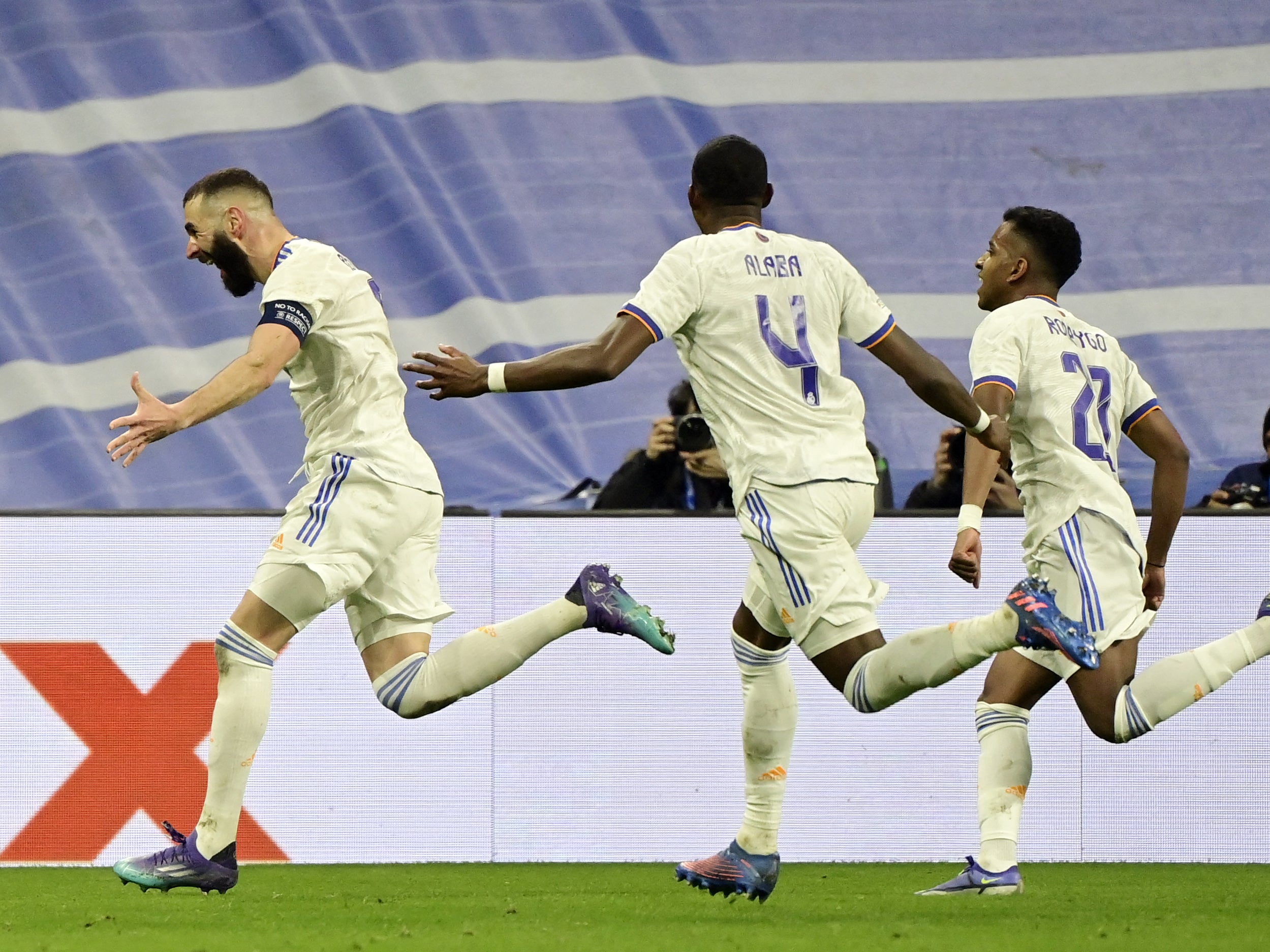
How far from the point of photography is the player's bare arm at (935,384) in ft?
14.5

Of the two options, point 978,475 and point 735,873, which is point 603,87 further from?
point 735,873

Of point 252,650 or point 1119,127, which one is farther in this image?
point 1119,127

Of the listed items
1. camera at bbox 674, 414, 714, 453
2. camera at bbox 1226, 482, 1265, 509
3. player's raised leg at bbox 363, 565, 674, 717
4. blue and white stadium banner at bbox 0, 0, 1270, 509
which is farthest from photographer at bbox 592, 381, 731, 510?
player's raised leg at bbox 363, 565, 674, 717

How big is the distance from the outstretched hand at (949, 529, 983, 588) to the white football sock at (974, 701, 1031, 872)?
48 centimetres

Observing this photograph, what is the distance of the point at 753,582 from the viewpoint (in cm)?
468

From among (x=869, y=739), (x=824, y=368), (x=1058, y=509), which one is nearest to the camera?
(x=824, y=368)

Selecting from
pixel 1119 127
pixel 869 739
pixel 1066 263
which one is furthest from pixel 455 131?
pixel 1066 263

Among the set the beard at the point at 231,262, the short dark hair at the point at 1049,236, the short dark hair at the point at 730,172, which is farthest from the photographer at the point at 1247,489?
the beard at the point at 231,262

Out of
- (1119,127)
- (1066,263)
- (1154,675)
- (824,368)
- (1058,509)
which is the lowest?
(1119,127)

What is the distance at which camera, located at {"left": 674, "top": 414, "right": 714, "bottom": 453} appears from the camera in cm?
675

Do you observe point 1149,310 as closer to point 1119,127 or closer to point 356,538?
point 1119,127

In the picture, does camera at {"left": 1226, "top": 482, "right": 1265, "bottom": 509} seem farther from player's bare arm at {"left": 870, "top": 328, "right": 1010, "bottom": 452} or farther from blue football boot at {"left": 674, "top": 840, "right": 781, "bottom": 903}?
blue football boot at {"left": 674, "top": 840, "right": 781, "bottom": 903}

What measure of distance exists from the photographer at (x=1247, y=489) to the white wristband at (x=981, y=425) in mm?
2469

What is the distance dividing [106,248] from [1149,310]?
5000 mm
